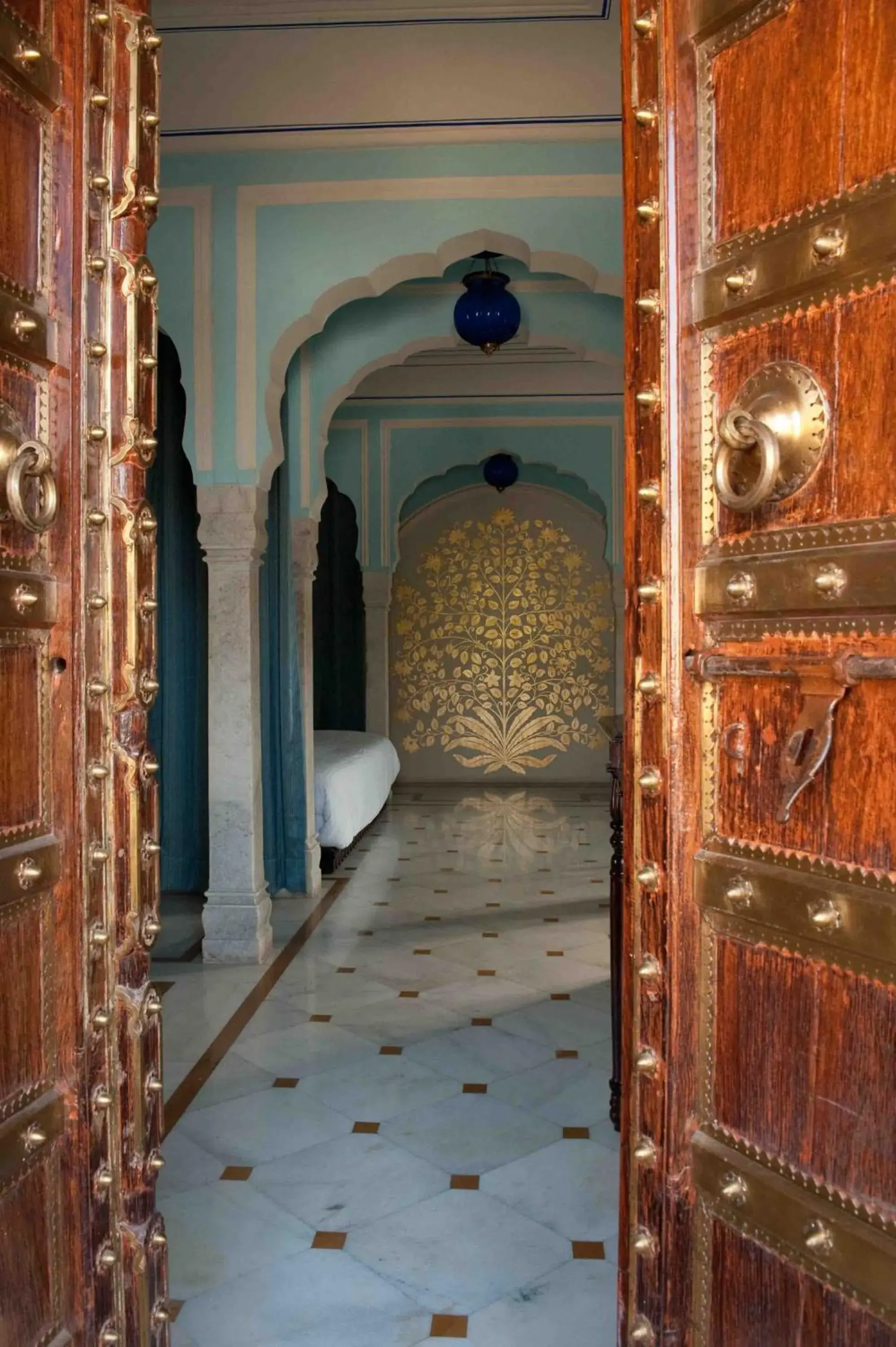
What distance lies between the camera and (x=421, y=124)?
4.83 meters

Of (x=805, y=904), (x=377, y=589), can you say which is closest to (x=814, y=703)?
(x=805, y=904)

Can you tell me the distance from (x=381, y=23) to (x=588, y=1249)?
4.17m

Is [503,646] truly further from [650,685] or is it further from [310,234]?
[650,685]

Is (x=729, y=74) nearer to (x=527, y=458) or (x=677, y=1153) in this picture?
(x=677, y=1153)

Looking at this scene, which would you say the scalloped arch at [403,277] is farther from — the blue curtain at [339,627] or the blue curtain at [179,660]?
the blue curtain at [339,627]

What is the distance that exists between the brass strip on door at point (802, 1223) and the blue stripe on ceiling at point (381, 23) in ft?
13.1

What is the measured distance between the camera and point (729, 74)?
149cm

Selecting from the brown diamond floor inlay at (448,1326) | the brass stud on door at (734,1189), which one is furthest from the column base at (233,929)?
the brass stud on door at (734,1189)

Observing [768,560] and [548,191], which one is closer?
[768,560]

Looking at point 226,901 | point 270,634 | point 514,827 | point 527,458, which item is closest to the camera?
point 226,901

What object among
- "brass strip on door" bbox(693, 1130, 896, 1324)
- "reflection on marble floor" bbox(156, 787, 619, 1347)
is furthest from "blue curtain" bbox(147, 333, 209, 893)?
"brass strip on door" bbox(693, 1130, 896, 1324)

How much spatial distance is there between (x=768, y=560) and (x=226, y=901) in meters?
4.62

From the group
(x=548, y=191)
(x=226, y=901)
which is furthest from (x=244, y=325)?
(x=226, y=901)

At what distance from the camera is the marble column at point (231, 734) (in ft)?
18.1
